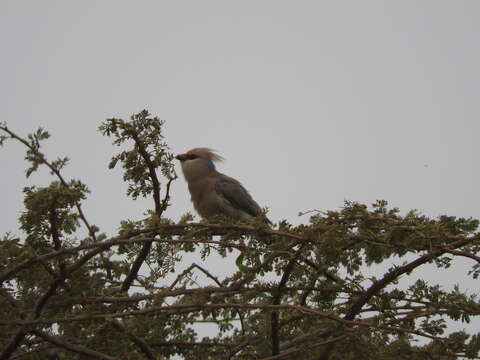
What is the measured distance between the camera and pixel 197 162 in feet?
28.0

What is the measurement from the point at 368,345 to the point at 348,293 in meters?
0.56

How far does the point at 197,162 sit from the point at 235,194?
800mm

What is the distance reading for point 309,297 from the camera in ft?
13.1

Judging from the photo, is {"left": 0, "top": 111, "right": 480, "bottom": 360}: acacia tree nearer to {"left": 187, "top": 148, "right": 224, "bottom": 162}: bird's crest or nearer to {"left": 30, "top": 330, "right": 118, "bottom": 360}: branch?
{"left": 30, "top": 330, "right": 118, "bottom": 360}: branch

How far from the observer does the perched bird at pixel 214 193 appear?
7871 mm

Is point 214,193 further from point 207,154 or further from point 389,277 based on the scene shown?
point 389,277

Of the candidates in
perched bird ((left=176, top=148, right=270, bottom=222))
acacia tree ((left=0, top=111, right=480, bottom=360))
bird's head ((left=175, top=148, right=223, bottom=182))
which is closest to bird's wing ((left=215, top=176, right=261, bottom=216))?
perched bird ((left=176, top=148, right=270, bottom=222))

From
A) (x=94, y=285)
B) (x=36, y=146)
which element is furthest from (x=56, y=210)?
(x=36, y=146)

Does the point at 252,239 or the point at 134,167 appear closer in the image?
the point at 252,239

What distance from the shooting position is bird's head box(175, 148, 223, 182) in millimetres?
8344

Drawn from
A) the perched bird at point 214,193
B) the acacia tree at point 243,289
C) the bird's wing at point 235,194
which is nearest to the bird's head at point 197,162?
the perched bird at point 214,193

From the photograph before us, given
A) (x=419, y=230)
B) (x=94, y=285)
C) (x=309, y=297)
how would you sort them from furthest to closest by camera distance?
(x=309, y=297) → (x=94, y=285) → (x=419, y=230)

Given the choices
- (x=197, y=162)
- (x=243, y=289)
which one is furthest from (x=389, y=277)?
(x=197, y=162)

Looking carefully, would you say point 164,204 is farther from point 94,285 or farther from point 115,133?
point 94,285
